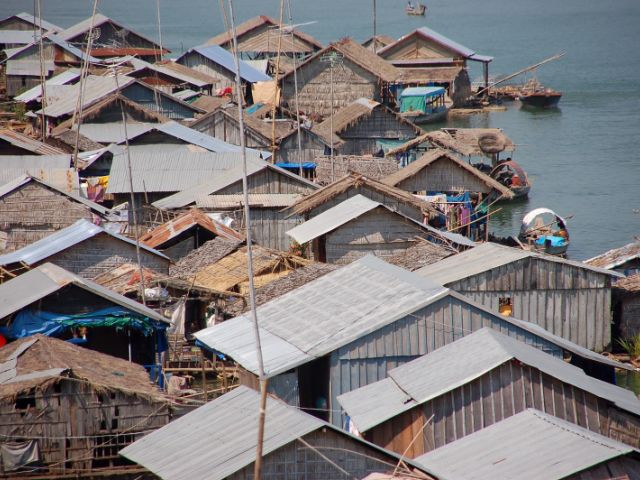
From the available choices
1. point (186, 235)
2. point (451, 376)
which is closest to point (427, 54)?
point (186, 235)

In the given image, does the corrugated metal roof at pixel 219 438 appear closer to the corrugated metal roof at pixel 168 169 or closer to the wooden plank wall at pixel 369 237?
the wooden plank wall at pixel 369 237

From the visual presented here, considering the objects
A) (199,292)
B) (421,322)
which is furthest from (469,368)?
(199,292)

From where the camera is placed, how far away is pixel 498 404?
12.5 meters

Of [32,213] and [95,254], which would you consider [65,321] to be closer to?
[95,254]

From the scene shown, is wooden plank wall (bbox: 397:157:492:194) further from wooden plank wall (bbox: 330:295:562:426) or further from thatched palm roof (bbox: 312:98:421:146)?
wooden plank wall (bbox: 330:295:562:426)

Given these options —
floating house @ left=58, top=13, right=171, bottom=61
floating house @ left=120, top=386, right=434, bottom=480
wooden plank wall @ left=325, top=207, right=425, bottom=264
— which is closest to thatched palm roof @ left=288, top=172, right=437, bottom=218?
wooden plank wall @ left=325, top=207, right=425, bottom=264

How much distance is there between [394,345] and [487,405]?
2018mm

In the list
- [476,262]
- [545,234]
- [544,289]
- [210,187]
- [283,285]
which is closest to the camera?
[283,285]

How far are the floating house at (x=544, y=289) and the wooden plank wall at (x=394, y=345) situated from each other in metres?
3.45

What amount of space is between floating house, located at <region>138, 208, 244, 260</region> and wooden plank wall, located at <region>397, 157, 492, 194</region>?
622 cm

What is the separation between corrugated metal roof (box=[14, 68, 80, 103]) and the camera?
41.2 meters

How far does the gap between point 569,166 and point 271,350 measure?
29.4 meters

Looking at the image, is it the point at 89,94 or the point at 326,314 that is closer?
the point at 326,314

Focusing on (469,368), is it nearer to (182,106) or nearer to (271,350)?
(271,350)
